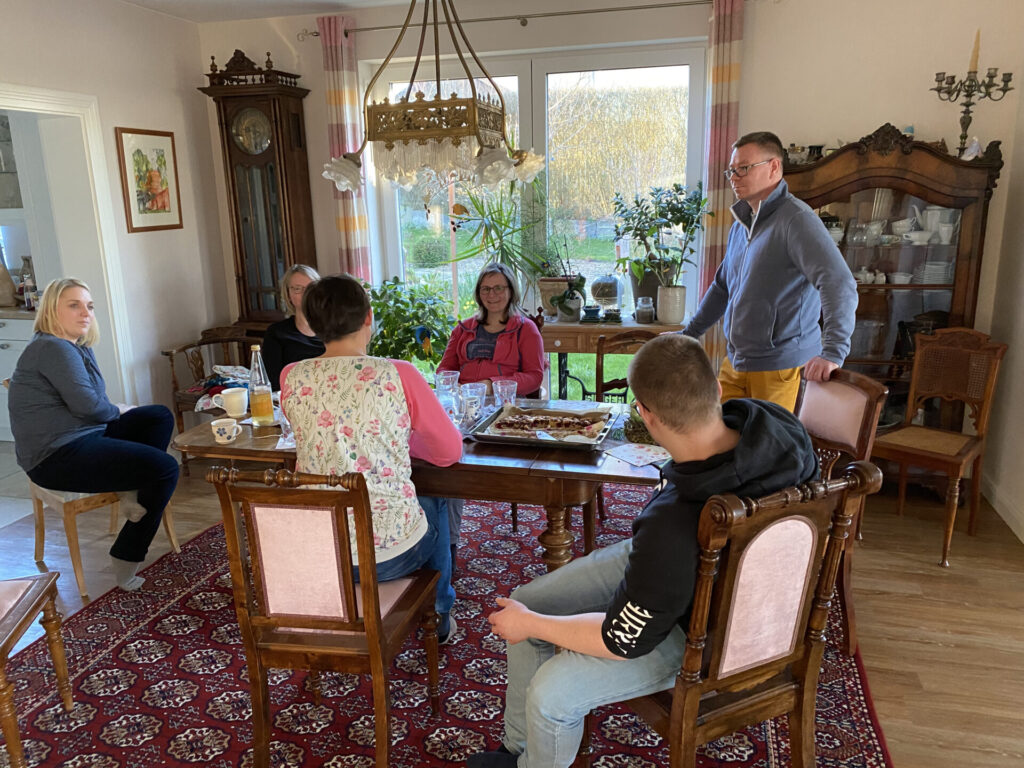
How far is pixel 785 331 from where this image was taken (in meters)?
2.54

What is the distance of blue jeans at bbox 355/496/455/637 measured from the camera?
1974 millimetres

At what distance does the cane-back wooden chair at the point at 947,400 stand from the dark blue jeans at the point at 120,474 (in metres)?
3.03

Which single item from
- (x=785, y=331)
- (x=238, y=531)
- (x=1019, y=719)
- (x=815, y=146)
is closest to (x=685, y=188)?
(x=815, y=146)

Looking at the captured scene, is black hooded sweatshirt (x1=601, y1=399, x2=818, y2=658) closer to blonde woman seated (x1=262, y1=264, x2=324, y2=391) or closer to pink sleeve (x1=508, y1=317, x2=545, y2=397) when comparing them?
pink sleeve (x1=508, y1=317, x2=545, y2=397)

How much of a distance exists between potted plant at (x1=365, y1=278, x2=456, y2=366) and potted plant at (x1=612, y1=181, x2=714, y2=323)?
3.64 feet

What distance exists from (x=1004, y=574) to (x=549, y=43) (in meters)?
3.40

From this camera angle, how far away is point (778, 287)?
252cm

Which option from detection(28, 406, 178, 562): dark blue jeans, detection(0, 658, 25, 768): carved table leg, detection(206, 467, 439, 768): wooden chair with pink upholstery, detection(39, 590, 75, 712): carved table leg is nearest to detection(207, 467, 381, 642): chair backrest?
detection(206, 467, 439, 768): wooden chair with pink upholstery

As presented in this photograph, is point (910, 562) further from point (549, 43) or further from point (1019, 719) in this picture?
point (549, 43)

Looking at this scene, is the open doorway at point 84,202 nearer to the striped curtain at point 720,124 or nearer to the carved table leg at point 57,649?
the carved table leg at point 57,649

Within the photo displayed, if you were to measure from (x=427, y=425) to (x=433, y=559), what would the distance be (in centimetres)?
47

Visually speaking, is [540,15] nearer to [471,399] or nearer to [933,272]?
[933,272]

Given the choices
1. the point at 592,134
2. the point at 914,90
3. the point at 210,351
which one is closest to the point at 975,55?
the point at 914,90

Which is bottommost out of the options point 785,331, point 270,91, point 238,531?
point 238,531
